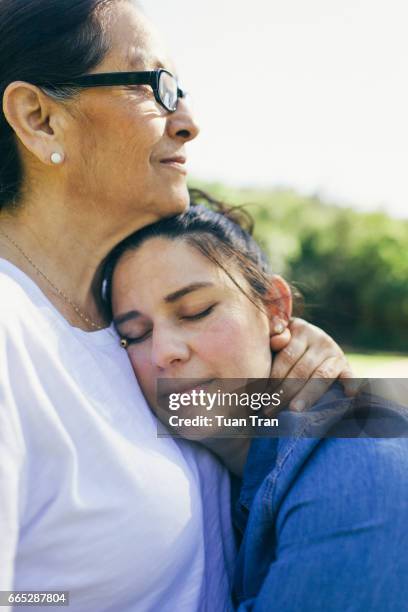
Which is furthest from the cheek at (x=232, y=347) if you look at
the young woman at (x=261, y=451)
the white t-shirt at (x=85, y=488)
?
the white t-shirt at (x=85, y=488)

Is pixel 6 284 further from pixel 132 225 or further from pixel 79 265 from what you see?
pixel 132 225

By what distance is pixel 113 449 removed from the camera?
1790mm

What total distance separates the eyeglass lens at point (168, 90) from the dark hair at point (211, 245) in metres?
0.41

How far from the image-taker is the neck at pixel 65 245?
85.6 inches

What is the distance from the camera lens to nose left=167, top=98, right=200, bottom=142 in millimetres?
2420

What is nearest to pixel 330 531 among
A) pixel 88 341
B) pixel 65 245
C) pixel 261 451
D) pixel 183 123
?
pixel 261 451

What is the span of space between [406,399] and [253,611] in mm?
931

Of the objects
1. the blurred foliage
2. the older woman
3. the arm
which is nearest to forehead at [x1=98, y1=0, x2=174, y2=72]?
the older woman

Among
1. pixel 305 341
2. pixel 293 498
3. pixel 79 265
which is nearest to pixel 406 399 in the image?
pixel 305 341

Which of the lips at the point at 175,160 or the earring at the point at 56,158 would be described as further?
the lips at the point at 175,160

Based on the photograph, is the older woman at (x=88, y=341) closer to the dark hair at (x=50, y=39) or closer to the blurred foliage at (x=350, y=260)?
the dark hair at (x=50, y=39)

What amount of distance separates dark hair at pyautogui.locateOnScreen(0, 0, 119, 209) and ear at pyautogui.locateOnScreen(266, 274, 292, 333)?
106cm

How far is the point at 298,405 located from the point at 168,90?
1271 mm

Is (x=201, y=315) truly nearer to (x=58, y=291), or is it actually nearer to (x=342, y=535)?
(x=58, y=291)
